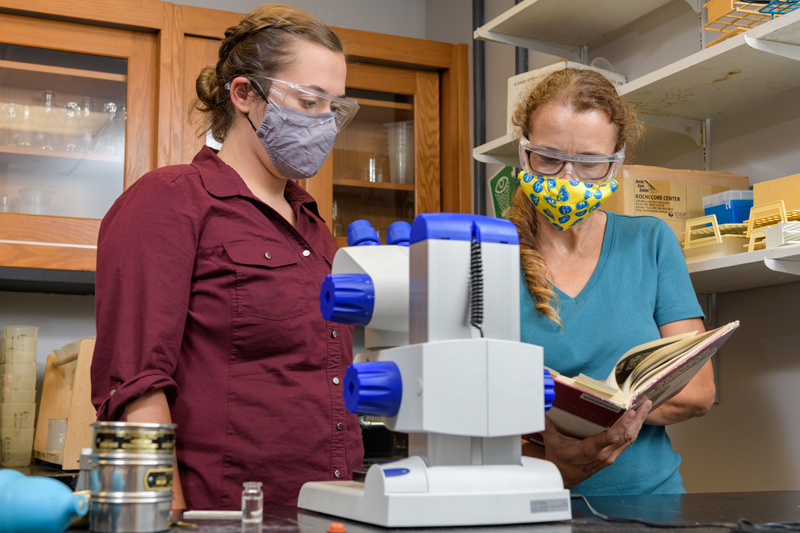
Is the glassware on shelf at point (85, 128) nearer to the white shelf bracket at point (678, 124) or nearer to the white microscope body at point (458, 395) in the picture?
the white shelf bracket at point (678, 124)

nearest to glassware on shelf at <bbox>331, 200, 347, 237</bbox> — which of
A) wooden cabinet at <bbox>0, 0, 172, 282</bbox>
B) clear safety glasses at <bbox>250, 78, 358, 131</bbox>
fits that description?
wooden cabinet at <bbox>0, 0, 172, 282</bbox>

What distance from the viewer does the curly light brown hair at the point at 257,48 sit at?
1.31m

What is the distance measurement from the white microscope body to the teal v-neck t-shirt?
0.46 m

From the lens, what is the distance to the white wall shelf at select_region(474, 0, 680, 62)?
2.10 m

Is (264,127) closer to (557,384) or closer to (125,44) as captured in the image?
Result: (557,384)

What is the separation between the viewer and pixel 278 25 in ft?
4.32

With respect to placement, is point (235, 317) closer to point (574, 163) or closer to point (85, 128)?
point (574, 163)

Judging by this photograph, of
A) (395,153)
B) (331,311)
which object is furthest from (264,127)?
(395,153)

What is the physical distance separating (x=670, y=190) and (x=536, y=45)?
750 mm

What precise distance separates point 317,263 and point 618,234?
544 mm

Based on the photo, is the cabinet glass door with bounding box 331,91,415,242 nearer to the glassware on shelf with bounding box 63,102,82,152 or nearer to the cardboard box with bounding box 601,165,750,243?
the glassware on shelf with bounding box 63,102,82,152

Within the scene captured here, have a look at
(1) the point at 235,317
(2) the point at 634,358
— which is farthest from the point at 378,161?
(2) the point at 634,358

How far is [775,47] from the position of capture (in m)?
1.49

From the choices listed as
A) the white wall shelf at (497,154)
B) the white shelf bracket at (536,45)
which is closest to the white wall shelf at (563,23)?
the white shelf bracket at (536,45)
